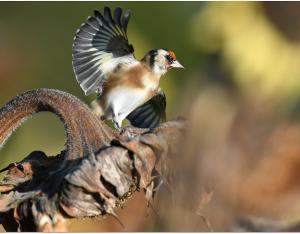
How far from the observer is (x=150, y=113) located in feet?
7.61

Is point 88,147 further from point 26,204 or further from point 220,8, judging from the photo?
point 220,8

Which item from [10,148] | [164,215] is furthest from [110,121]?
[164,215]

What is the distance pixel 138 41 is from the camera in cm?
212

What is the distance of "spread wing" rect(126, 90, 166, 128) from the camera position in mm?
2256

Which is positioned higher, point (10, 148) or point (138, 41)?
point (138, 41)

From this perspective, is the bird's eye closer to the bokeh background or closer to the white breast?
the white breast

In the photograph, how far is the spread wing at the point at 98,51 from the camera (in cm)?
225

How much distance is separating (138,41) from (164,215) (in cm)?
137

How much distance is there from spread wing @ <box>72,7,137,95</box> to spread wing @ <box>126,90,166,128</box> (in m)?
0.18

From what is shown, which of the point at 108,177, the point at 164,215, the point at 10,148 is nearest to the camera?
the point at 164,215

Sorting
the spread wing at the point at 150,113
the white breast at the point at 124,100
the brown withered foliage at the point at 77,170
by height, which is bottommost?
the spread wing at the point at 150,113

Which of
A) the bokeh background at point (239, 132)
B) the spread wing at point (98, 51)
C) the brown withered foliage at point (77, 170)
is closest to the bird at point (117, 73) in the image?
the spread wing at point (98, 51)

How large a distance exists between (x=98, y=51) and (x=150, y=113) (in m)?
0.33

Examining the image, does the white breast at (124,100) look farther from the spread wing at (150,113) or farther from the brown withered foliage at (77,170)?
the brown withered foliage at (77,170)
